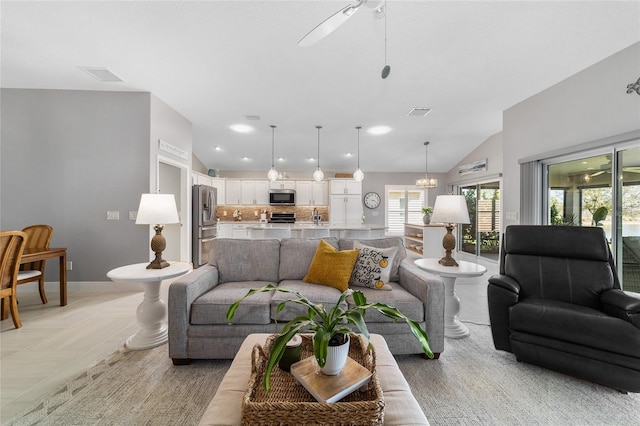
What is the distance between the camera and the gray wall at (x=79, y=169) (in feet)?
12.0

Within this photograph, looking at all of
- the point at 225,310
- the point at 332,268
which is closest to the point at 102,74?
the point at 225,310

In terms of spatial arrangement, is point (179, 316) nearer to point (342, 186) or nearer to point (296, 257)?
point (296, 257)

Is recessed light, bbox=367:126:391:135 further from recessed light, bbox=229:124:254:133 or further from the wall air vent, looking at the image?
the wall air vent

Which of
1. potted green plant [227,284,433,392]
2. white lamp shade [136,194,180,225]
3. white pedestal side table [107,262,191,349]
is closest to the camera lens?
potted green plant [227,284,433,392]

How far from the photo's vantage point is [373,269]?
94.2 inches

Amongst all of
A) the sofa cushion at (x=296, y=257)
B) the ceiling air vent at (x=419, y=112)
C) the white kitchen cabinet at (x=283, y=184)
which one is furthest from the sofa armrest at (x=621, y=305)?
the white kitchen cabinet at (x=283, y=184)

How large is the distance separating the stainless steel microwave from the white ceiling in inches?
109

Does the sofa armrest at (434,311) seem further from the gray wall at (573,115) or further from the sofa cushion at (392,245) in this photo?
the gray wall at (573,115)

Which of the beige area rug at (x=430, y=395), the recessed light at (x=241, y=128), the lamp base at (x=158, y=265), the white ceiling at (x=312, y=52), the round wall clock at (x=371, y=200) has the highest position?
the white ceiling at (x=312, y=52)

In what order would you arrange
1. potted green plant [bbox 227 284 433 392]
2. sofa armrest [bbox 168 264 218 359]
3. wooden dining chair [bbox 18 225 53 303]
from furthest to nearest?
wooden dining chair [bbox 18 225 53 303]
sofa armrest [bbox 168 264 218 359]
potted green plant [bbox 227 284 433 392]

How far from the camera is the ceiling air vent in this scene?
4.30m

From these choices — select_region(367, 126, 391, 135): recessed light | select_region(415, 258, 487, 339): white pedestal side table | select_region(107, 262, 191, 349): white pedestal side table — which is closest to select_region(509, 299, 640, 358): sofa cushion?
select_region(415, 258, 487, 339): white pedestal side table

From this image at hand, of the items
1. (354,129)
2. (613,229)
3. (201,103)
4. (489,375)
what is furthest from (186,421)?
(354,129)

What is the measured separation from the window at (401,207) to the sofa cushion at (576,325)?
5864mm
